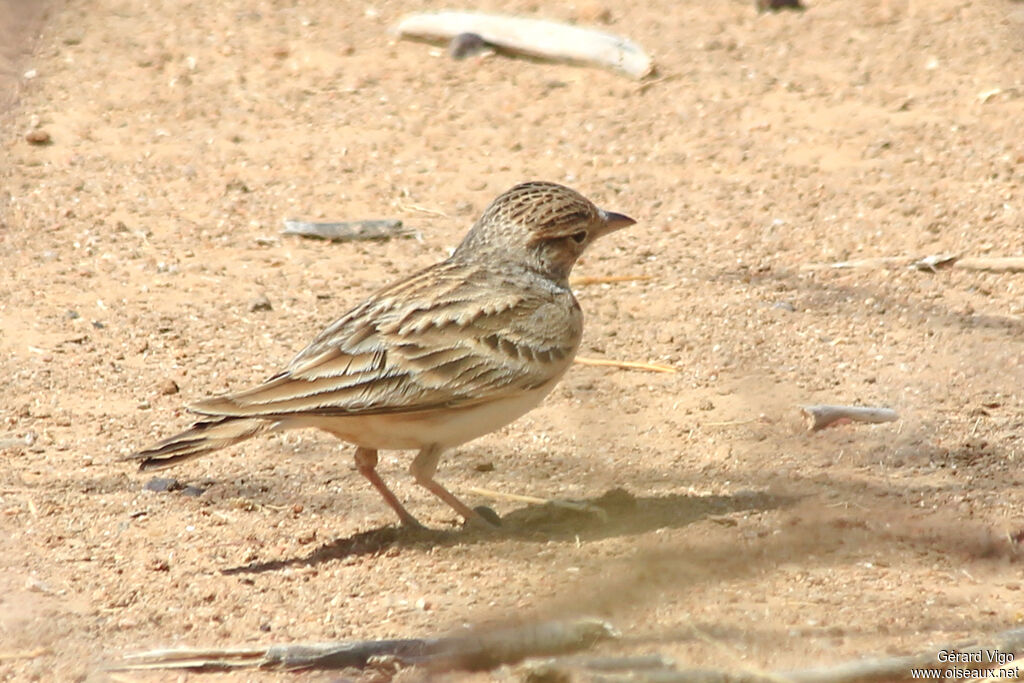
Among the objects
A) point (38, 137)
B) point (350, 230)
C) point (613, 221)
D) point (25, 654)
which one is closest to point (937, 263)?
point (613, 221)

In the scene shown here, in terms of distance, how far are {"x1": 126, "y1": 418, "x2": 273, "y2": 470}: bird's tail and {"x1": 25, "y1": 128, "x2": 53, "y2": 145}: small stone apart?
5.38 meters

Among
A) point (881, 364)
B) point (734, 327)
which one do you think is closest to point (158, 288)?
point (734, 327)

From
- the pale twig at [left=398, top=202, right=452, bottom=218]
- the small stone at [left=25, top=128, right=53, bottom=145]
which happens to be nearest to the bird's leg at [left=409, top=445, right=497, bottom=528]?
the pale twig at [left=398, top=202, right=452, bottom=218]

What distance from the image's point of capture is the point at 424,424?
17.7 ft

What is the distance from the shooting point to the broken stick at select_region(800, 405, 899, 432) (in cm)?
628

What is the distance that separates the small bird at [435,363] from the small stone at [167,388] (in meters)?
1.30

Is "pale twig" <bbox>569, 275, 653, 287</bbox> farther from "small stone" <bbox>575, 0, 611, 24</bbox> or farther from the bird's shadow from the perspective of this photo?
"small stone" <bbox>575, 0, 611, 24</bbox>

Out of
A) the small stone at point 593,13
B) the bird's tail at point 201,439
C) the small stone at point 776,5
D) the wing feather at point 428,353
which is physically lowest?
the bird's tail at point 201,439

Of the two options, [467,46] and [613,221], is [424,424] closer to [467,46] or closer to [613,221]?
[613,221]

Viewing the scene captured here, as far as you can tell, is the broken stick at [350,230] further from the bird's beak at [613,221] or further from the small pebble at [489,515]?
the small pebble at [489,515]

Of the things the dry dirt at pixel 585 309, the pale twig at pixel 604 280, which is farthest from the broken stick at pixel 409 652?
the pale twig at pixel 604 280

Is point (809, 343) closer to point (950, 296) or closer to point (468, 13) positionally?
point (950, 296)

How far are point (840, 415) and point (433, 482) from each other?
199cm

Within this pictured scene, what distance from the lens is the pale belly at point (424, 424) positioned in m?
5.27
